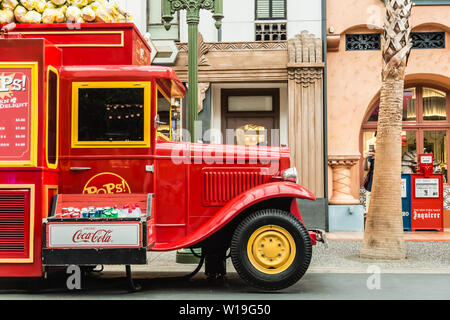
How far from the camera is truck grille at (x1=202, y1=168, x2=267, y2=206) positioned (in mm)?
6359

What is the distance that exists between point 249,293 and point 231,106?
836cm

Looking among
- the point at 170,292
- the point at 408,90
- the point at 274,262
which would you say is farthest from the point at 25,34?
the point at 408,90

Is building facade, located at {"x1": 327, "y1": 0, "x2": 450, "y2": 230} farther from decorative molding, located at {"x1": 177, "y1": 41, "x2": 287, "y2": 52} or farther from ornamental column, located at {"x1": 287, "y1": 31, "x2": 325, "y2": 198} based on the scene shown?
decorative molding, located at {"x1": 177, "y1": 41, "x2": 287, "y2": 52}

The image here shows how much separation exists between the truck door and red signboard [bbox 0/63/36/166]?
0.46 meters

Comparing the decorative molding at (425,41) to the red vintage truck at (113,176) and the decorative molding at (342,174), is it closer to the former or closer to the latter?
the decorative molding at (342,174)

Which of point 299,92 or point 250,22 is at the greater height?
point 250,22

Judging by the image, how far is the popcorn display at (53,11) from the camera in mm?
6543

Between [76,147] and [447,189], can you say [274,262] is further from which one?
[447,189]

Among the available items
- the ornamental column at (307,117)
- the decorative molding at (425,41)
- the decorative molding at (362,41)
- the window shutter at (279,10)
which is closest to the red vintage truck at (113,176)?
the ornamental column at (307,117)

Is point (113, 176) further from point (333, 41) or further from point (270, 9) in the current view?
point (270, 9)

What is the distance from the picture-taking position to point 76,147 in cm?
611

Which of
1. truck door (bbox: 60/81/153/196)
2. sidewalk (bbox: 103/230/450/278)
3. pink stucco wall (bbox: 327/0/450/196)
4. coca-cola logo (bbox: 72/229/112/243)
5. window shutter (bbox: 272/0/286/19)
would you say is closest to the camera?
coca-cola logo (bbox: 72/229/112/243)

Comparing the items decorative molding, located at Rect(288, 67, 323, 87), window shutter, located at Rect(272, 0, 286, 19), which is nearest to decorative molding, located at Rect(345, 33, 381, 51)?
decorative molding, located at Rect(288, 67, 323, 87)

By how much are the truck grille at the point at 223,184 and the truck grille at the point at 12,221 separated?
2.00 metres
